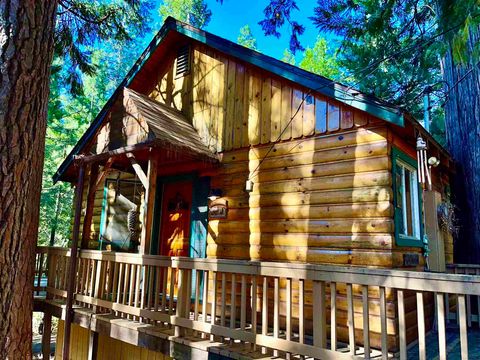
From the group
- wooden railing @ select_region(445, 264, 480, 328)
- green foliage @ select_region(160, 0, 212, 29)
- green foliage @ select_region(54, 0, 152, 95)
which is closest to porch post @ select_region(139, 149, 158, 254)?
green foliage @ select_region(54, 0, 152, 95)

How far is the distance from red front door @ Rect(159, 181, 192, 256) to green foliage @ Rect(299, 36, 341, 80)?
2069cm

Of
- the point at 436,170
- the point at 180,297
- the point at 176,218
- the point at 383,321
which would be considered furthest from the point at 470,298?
the point at 176,218

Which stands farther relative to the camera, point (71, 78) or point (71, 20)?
point (71, 78)

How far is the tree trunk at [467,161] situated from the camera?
765 cm

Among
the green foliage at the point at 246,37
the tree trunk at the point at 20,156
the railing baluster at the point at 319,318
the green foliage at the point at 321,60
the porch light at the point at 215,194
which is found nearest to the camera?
the tree trunk at the point at 20,156

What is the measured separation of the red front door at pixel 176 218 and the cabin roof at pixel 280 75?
216 cm

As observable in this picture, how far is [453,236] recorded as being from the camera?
7.75 meters

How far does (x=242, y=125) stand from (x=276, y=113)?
743mm

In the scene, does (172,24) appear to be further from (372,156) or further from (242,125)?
(372,156)

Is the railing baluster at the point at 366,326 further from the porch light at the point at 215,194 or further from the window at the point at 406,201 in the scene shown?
the porch light at the point at 215,194

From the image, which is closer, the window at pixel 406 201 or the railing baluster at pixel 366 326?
the railing baluster at pixel 366 326

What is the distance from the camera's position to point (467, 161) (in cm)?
797

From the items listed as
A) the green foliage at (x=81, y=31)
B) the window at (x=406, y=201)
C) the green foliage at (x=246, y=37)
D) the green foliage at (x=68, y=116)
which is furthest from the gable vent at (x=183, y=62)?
the green foliage at (x=246, y=37)

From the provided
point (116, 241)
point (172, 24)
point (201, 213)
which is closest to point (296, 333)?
point (201, 213)
